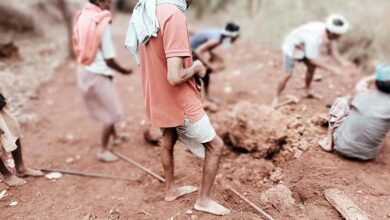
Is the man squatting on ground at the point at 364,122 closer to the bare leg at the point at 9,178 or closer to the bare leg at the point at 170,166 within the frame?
the bare leg at the point at 170,166

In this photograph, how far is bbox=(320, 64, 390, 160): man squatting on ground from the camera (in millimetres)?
3711

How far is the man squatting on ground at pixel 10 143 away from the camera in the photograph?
3.49 m

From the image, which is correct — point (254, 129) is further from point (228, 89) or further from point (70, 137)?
point (70, 137)

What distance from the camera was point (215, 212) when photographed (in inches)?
127

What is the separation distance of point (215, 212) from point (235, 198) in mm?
455

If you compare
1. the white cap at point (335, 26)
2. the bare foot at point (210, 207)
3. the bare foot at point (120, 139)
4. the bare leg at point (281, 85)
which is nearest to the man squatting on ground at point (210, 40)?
the bare leg at point (281, 85)

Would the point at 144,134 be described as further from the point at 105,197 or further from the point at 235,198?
the point at 235,198

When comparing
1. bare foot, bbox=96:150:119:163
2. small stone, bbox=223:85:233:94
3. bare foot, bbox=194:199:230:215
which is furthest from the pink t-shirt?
small stone, bbox=223:85:233:94

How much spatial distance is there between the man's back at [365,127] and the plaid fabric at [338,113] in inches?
2.3

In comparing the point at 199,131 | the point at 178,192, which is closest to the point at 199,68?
the point at 199,131

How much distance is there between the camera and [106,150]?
4.97 meters

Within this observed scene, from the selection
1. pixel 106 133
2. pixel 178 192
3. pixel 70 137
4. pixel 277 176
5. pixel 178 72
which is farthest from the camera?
pixel 70 137

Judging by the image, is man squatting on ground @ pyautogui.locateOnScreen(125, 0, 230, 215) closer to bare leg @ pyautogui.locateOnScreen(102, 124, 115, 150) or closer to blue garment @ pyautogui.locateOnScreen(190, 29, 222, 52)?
bare leg @ pyautogui.locateOnScreen(102, 124, 115, 150)

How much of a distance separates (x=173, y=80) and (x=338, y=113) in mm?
1906
